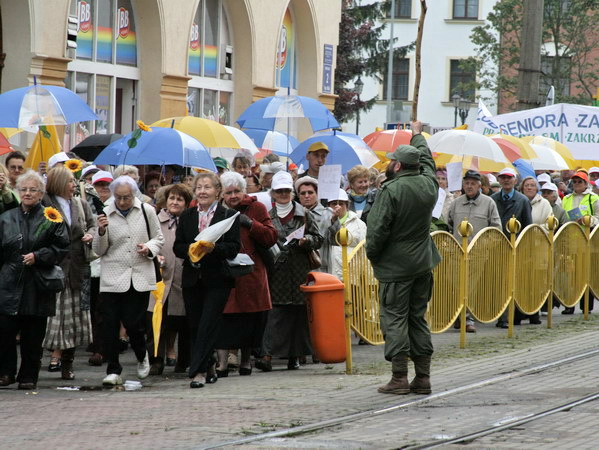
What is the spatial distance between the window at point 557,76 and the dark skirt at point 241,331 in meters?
45.3

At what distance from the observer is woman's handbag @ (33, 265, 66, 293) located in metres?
10.6

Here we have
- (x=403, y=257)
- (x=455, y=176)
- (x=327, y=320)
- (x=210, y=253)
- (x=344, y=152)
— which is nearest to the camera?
(x=403, y=257)

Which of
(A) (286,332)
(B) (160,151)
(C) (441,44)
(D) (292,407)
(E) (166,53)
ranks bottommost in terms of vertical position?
(D) (292,407)

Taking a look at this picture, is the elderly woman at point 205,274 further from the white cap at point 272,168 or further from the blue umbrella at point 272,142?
the blue umbrella at point 272,142

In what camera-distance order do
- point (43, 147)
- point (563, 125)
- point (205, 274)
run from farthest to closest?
point (563, 125), point (43, 147), point (205, 274)

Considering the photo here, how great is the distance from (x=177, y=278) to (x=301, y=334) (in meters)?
1.30

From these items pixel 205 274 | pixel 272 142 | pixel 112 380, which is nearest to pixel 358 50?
pixel 272 142

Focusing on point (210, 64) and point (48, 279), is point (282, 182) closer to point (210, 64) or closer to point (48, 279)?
point (48, 279)

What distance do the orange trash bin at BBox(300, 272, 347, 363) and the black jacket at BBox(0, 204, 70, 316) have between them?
2305 mm

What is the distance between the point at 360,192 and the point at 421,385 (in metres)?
4.50

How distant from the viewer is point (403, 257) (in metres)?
10.3

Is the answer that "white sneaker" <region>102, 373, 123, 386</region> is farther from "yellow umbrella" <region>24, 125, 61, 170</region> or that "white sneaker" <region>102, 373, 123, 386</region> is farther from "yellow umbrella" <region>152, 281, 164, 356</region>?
"yellow umbrella" <region>24, 125, 61, 170</region>

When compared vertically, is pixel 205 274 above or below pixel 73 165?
below

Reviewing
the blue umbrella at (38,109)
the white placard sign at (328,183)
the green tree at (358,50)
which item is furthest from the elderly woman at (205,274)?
the green tree at (358,50)
